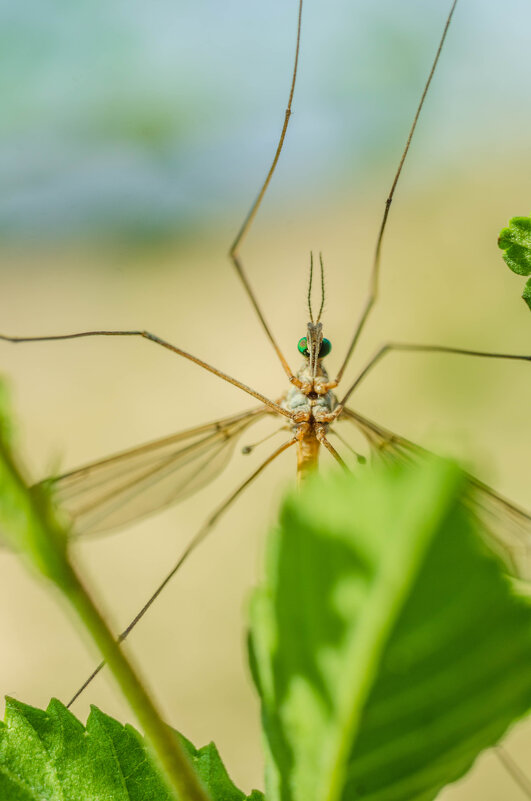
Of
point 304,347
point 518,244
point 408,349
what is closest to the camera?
point 518,244

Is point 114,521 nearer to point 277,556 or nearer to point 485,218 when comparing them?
point 277,556

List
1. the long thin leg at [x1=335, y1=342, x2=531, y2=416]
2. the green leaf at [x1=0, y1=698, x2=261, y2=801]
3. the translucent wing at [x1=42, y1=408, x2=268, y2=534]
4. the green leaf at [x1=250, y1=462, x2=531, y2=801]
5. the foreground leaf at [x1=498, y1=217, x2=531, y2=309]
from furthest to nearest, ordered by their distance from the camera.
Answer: the translucent wing at [x1=42, y1=408, x2=268, y2=534], the long thin leg at [x1=335, y1=342, x2=531, y2=416], the foreground leaf at [x1=498, y1=217, x2=531, y2=309], the green leaf at [x1=0, y1=698, x2=261, y2=801], the green leaf at [x1=250, y1=462, x2=531, y2=801]

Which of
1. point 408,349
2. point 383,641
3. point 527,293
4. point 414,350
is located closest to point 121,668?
point 383,641

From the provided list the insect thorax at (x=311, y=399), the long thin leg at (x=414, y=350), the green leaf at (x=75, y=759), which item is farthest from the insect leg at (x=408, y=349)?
the green leaf at (x=75, y=759)

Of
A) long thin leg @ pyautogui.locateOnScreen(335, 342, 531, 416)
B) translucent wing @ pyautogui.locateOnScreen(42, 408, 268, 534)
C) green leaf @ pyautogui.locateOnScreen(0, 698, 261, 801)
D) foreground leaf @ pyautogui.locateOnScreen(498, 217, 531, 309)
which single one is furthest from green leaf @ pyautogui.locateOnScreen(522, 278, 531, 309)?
translucent wing @ pyautogui.locateOnScreen(42, 408, 268, 534)

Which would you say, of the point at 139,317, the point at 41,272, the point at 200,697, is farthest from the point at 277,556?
the point at 41,272

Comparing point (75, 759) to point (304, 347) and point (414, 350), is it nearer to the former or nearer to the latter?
point (414, 350)

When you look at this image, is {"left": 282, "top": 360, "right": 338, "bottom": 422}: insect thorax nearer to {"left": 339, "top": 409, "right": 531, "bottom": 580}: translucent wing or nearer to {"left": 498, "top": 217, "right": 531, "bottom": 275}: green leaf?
{"left": 339, "top": 409, "right": 531, "bottom": 580}: translucent wing
